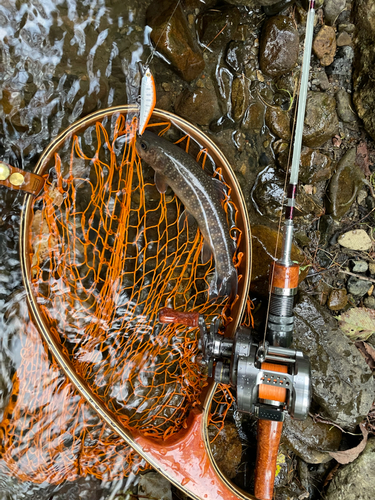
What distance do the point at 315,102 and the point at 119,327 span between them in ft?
9.61

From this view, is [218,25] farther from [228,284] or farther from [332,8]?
[228,284]

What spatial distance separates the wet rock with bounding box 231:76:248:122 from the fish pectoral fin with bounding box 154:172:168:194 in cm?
103

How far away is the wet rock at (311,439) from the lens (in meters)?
3.76

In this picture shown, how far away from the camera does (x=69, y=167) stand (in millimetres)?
3201

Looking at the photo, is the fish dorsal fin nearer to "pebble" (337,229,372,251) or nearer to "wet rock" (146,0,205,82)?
"wet rock" (146,0,205,82)

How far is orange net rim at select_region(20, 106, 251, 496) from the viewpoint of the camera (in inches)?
106

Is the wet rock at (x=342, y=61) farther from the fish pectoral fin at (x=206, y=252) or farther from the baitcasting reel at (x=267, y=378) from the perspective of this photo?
the baitcasting reel at (x=267, y=378)

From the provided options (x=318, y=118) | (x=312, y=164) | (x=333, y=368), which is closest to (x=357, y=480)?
(x=333, y=368)

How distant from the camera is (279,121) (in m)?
3.64

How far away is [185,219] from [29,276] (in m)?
1.44

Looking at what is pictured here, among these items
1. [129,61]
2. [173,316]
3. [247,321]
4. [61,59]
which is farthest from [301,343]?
[61,59]

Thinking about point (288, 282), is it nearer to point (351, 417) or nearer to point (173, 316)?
point (173, 316)

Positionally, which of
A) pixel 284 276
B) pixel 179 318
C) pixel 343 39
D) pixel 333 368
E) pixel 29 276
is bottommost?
pixel 333 368

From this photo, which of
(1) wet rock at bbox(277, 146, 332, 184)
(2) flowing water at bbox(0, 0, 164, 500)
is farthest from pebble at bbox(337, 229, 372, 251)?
(2) flowing water at bbox(0, 0, 164, 500)
